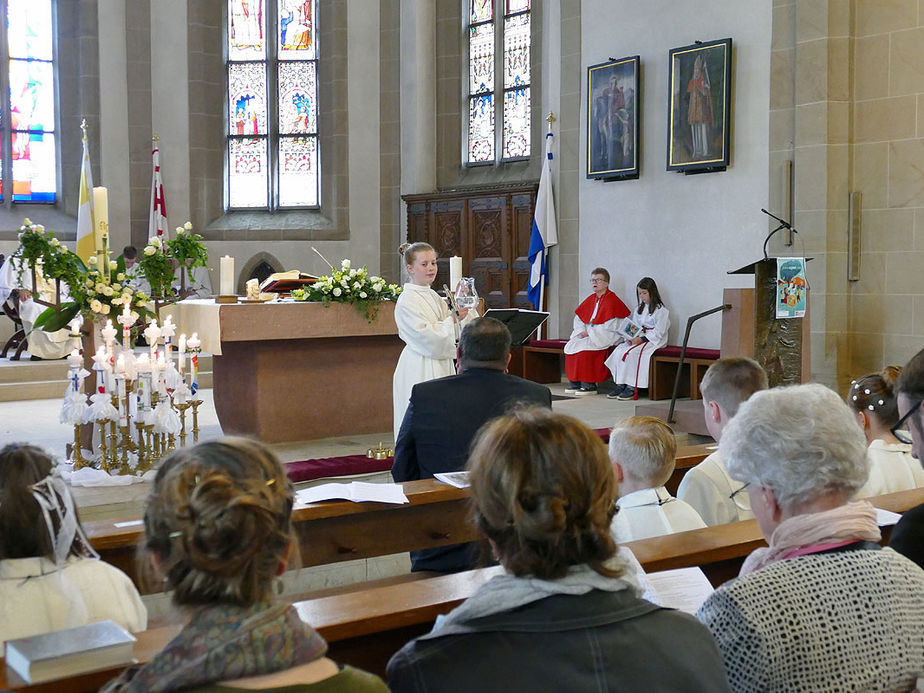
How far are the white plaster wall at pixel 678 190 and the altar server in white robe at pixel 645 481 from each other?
279 inches

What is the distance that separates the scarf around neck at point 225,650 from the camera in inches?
48.9

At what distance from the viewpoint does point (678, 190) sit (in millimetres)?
10328

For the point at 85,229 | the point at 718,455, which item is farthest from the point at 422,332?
the point at 85,229

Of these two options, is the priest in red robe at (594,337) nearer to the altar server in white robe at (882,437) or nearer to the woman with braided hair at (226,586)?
the altar server in white robe at (882,437)

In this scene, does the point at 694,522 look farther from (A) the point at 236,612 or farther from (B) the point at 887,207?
(B) the point at 887,207

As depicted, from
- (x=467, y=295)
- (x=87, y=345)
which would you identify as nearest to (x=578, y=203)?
(x=467, y=295)

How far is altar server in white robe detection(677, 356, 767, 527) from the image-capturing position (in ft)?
10.7

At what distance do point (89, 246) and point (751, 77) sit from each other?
235 inches

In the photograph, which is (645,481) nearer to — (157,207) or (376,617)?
(376,617)

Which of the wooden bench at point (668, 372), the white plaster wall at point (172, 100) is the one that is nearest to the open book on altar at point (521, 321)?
the wooden bench at point (668, 372)

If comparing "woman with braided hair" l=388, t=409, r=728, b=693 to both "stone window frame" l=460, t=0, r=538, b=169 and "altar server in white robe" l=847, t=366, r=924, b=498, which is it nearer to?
"altar server in white robe" l=847, t=366, r=924, b=498

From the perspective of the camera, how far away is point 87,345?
6.18 meters

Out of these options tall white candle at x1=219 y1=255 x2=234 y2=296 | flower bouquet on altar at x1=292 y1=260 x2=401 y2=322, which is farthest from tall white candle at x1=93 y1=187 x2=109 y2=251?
flower bouquet on altar at x1=292 y1=260 x2=401 y2=322

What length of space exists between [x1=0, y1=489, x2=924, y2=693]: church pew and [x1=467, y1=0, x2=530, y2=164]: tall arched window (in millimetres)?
10228
